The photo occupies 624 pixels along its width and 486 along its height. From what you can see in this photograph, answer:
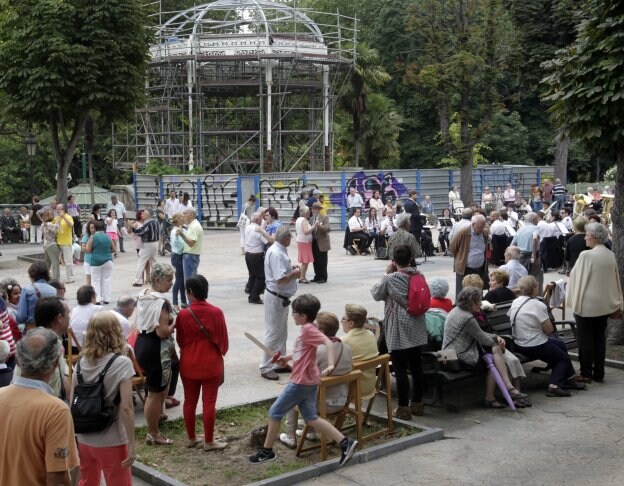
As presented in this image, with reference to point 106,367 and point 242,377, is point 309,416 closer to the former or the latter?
point 106,367

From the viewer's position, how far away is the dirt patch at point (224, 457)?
6660 mm

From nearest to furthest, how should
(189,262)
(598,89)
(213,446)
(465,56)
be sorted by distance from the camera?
(213,446)
(598,89)
(189,262)
(465,56)

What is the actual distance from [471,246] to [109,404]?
8.84 meters

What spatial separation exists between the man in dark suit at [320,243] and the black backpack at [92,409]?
1190 cm

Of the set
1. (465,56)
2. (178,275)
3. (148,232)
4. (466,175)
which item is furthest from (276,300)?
(465,56)

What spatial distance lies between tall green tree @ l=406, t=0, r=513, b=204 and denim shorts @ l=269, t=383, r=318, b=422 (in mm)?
27877

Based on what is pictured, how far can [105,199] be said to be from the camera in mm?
38844

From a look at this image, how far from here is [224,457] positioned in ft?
23.3

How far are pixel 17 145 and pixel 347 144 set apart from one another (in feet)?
62.0

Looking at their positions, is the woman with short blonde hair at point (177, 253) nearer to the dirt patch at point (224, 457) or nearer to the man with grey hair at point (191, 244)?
the man with grey hair at point (191, 244)

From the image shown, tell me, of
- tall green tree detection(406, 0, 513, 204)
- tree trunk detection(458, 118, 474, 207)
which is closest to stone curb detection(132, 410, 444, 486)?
tall green tree detection(406, 0, 513, 204)

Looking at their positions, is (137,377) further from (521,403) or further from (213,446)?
(521,403)

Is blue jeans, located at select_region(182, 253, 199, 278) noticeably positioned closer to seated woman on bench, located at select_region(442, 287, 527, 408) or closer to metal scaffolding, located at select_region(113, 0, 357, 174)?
seated woman on bench, located at select_region(442, 287, 527, 408)

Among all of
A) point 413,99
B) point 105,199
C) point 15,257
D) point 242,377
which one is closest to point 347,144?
point 413,99
